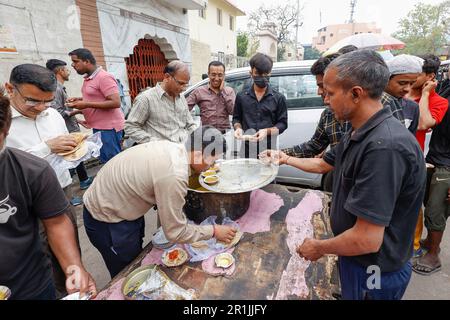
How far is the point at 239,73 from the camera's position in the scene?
13.3 ft

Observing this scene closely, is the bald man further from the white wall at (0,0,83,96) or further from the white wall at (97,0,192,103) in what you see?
the white wall at (97,0,192,103)

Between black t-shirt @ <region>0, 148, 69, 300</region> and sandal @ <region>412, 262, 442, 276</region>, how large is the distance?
315 cm

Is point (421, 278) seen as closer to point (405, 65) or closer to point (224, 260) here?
point (405, 65)

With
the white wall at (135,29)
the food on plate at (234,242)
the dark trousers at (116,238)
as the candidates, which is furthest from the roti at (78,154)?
the white wall at (135,29)

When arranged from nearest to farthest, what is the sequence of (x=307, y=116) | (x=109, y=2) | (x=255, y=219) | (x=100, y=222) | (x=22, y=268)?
(x=22, y=268)
(x=100, y=222)
(x=255, y=219)
(x=307, y=116)
(x=109, y=2)

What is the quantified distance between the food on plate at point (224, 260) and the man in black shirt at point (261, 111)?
167cm

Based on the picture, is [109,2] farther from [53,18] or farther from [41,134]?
[41,134]

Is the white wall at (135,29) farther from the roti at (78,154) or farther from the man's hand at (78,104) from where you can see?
the roti at (78,154)

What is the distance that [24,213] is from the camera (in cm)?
128

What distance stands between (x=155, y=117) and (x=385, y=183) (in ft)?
7.63

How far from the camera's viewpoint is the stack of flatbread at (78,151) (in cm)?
190

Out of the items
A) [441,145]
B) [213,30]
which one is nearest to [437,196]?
[441,145]

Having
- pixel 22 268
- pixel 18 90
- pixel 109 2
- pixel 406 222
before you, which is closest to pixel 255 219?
pixel 406 222
